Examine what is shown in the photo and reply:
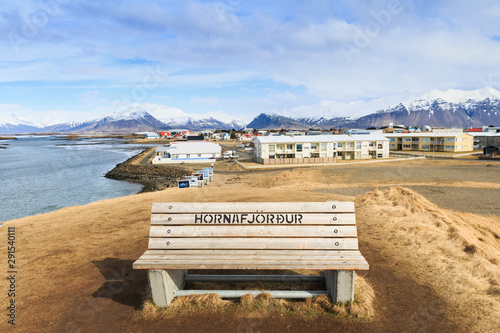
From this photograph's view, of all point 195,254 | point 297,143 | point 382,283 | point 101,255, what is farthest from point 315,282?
point 297,143

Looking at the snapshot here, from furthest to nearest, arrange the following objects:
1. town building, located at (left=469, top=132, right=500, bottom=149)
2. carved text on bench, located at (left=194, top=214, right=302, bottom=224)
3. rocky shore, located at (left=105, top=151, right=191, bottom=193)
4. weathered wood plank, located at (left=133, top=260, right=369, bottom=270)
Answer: town building, located at (left=469, top=132, right=500, bottom=149)
rocky shore, located at (left=105, top=151, right=191, bottom=193)
carved text on bench, located at (left=194, top=214, right=302, bottom=224)
weathered wood plank, located at (left=133, top=260, right=369, bottom=270)

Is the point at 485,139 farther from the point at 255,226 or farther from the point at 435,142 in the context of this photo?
the point at 255,226

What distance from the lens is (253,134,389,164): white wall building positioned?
222 ft

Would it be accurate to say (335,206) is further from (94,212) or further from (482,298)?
(94,212)

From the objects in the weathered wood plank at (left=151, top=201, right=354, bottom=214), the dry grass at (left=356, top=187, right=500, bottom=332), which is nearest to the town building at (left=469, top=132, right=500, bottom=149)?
the dry grass at (left=356, top=187, right=500, bottom=332)

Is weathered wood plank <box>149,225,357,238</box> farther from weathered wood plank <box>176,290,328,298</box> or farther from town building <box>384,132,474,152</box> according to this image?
town building <box>384,132,474,152</box>

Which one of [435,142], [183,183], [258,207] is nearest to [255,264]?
[258,207]

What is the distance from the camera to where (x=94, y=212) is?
14.1m

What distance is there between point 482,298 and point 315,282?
322 centimetres

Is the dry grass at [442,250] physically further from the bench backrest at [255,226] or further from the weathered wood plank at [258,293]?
the weathered wood plank at [258,293]

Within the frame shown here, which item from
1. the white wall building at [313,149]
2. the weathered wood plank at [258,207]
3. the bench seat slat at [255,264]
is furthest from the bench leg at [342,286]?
the white wall building at [313,149]

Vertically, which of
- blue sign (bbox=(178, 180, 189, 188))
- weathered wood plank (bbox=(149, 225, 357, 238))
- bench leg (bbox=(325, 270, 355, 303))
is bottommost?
blue sign (bbox=(178, 180, 189, 188))

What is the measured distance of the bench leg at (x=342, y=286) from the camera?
5516 mm

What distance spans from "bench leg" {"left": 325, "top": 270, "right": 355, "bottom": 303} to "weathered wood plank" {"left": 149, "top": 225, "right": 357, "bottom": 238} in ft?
2.42
